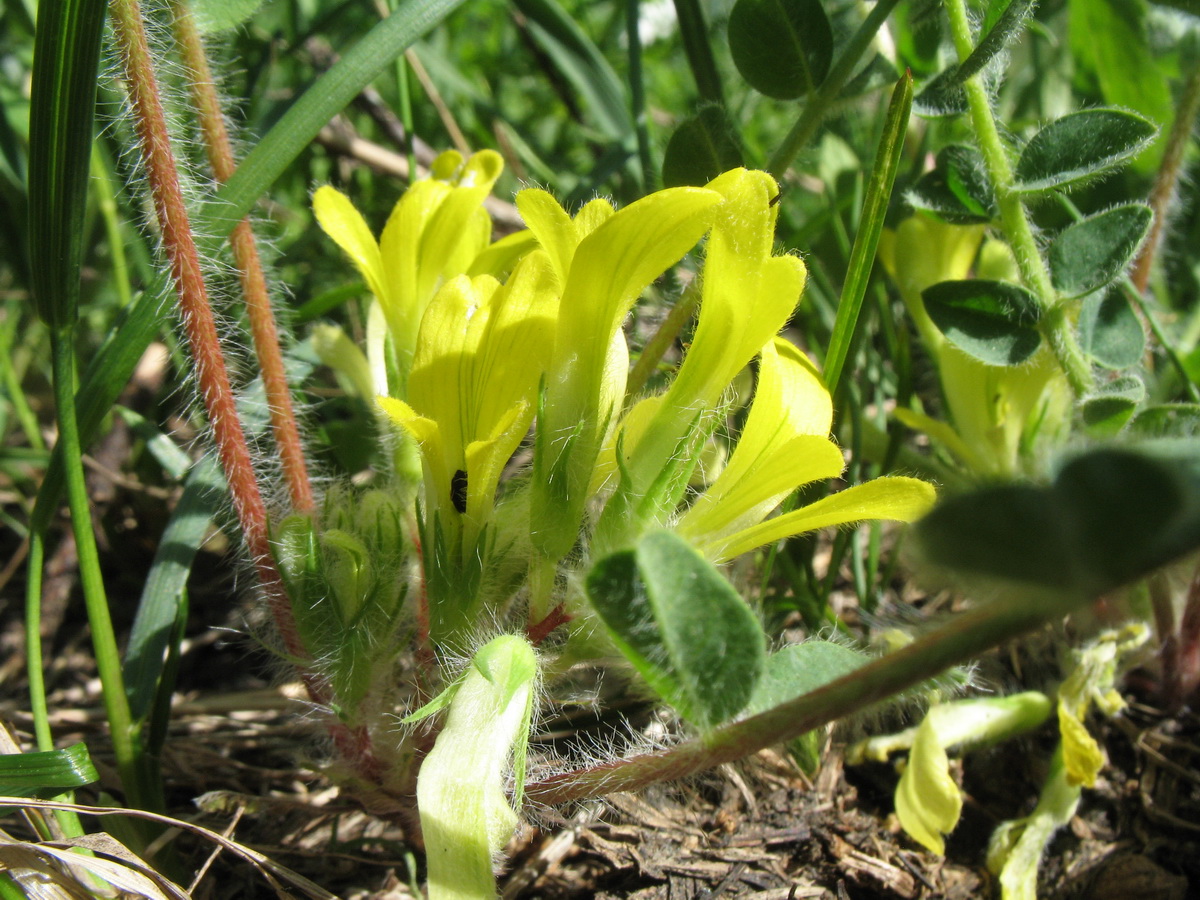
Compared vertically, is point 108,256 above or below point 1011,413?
above

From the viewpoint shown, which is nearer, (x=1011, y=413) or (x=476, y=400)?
(x=476, y=400)

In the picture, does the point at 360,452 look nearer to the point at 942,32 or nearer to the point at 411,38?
the point at 411,38

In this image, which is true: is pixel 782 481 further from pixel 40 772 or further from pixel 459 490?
pixel 40 772

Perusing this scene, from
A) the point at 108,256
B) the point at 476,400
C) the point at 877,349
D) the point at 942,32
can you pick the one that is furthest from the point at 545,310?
the point at 108,256

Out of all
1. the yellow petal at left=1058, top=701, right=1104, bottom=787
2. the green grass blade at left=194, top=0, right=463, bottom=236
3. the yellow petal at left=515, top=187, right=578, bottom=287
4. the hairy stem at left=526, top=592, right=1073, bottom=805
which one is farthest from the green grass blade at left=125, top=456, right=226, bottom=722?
the yellow petal at left=1058, top=701, right=1104, bottom=787

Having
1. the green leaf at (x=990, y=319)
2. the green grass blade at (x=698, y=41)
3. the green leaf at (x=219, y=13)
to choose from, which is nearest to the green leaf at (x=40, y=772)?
the green leaf at (x=219, y=13)

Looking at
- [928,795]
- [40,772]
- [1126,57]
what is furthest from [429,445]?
[1126,57]
